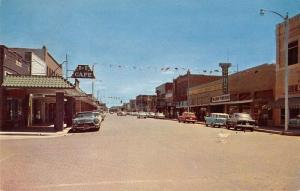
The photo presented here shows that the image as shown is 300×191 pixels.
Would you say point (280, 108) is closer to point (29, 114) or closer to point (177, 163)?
point (29, 114)

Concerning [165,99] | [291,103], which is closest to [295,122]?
[291,103]

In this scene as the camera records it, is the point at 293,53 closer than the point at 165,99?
Yes

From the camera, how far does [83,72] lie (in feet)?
181

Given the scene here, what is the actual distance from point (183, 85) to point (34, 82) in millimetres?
76531

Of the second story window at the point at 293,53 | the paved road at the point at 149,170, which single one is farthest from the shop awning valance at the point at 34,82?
the second story window at the point at 293,53

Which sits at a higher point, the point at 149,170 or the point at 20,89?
the point at 20,89

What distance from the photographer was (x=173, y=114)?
121188mm

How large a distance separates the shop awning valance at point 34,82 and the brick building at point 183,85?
6834 cm

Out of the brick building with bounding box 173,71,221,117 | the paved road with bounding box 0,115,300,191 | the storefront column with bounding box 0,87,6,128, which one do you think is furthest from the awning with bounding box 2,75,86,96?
the brick building with bounding box 173,71,221,117

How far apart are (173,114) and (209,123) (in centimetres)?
6806

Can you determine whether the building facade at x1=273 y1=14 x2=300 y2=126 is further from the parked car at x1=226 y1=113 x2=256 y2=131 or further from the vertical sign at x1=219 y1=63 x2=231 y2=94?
the vertical sign at x1=219 y1=63 x2=231 y2=94

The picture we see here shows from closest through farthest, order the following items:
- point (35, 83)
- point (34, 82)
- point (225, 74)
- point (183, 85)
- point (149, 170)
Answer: point (149, 170) < point (35, 83) < point (34, 82) < point (225, 74) < point (183, 85)

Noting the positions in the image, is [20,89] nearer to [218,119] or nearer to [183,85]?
[218,119]

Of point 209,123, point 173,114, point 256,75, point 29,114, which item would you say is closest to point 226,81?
point 256,75
